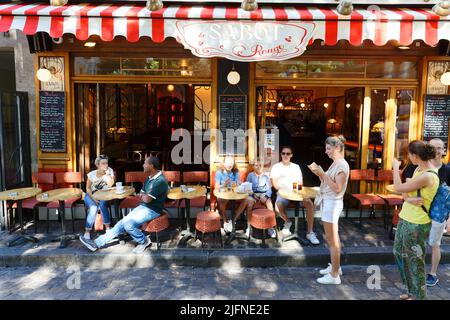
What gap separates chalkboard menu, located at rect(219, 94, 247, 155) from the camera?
659 cm

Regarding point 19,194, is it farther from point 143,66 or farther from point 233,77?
point 233,77

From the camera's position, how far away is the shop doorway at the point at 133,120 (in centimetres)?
695

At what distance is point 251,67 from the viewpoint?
259 inches

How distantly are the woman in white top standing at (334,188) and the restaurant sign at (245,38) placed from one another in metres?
1.60

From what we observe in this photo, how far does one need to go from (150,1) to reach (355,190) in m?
5.13

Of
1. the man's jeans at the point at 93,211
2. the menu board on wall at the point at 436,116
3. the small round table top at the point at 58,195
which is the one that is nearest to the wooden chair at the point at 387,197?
the menu board on wall at the point at 436,116

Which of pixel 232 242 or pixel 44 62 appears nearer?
pixel 232 242

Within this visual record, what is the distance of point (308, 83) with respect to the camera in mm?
6691

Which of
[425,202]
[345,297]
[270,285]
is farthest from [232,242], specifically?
[425,202]

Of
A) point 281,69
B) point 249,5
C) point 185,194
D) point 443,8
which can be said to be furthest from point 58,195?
point 443,8

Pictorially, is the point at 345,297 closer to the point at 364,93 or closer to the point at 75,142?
the point at 364,93

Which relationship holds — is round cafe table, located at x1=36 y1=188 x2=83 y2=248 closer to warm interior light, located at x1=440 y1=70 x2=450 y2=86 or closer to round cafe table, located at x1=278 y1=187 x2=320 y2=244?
round cafe table, located at x1=278 y1=187 x2=320 y2=244

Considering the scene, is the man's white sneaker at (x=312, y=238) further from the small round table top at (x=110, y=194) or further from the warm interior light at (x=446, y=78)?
the warm interior light at (x=446, y=78)

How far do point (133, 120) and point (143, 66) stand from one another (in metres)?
4.47
